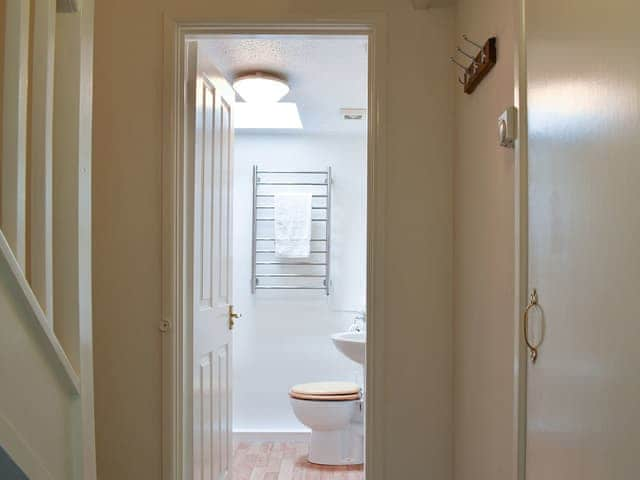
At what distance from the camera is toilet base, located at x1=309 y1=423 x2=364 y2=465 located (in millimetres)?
4375

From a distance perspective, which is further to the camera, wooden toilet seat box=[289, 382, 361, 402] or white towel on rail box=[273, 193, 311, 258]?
white towel on rail box=[273, 193, 311, 258]

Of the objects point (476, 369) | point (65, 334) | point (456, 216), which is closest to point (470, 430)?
point (476, 369)

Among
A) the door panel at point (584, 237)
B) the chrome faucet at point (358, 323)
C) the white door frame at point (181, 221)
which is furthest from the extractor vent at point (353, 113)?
the door panel at point (584, 237)

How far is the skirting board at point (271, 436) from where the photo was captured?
191 inches

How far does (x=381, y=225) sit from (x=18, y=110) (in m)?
1.59

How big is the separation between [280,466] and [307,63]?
93.8 inches

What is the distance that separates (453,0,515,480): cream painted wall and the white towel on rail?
223 cm

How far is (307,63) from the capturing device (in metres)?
3.34

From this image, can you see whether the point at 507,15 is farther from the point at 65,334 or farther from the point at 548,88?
the point at 65,334

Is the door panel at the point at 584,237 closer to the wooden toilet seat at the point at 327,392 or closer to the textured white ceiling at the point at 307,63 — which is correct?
the textured white ceiling at the point at 307,63

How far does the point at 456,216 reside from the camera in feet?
8.52

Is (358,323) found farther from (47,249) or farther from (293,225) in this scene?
(47,249)

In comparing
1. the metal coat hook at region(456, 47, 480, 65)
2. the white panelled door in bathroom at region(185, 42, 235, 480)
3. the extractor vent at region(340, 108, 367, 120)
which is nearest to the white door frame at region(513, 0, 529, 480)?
the metal coat hook at region(456, 47, 480, 65)

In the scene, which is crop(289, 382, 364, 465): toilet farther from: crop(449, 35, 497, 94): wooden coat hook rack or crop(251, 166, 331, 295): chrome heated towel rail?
crop(449, 35, 497, 94): wooden coat hook rack
